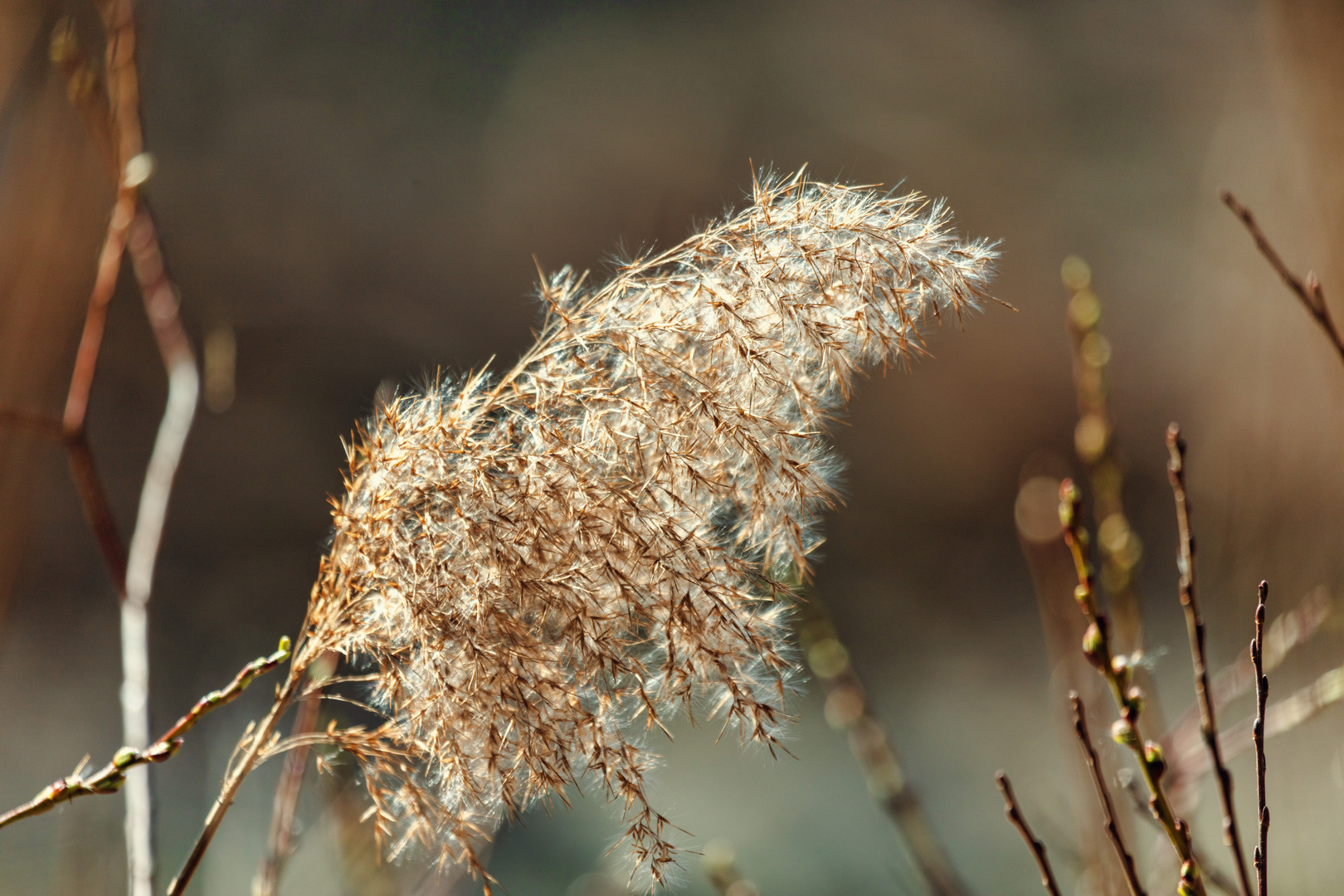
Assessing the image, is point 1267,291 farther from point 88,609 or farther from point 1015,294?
point 88,609

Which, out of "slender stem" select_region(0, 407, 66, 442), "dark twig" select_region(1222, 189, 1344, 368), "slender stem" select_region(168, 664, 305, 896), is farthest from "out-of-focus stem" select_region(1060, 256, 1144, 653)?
"slender stem" select_region(0, 407, 66, 442)

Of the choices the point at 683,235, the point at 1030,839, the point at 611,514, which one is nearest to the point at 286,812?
the point at 611,514

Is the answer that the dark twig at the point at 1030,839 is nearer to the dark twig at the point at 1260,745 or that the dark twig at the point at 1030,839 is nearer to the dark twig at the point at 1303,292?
the dark twig at the point at 1260,745

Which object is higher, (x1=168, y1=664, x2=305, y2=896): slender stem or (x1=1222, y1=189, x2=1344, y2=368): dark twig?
(x1=1222, y1=189, x2=1344, y2=368): dark twig

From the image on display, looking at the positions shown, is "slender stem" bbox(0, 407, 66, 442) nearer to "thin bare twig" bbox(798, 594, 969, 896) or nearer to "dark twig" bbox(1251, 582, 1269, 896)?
"thin bare twig" bbox(798, 594, 969, 896)

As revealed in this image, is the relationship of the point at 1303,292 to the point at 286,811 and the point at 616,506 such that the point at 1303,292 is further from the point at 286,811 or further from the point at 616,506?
the point at 286,811

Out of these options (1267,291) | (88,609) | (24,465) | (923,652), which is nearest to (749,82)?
(1267,291)

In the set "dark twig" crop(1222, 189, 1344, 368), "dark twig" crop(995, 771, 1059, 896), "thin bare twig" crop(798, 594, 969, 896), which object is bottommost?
"dark twig" crop(995, 771, 1059, 896)
